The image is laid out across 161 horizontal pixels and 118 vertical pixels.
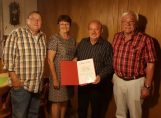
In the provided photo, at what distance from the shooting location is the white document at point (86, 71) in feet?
8.75

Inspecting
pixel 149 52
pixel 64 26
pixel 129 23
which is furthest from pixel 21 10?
pixel 149 52

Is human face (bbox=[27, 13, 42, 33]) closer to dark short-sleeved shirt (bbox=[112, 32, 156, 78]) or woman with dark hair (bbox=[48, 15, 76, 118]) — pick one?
woman with dark hair (bbox=[48, 15, 76, 118])

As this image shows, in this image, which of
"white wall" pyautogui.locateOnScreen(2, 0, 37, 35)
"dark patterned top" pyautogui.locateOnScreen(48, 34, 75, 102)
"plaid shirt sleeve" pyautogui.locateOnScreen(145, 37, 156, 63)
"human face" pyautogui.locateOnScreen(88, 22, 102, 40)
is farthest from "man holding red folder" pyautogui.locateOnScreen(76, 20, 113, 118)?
"white wall" pyautogui.locateOnScreen(2, 0, 37, 35)

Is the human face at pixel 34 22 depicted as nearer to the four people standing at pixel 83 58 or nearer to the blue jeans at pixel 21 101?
the four people standing at pixel 83 58

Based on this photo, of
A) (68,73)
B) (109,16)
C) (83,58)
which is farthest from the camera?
(109,16)

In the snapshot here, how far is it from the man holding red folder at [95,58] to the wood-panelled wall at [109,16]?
1.55ft

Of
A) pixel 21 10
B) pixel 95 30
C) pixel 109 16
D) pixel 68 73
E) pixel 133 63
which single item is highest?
pixel 21 10

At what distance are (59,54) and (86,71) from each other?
0.35 m

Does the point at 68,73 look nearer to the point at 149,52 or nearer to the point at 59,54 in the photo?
the point at 59,54

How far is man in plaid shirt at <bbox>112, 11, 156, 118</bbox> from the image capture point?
247 cm

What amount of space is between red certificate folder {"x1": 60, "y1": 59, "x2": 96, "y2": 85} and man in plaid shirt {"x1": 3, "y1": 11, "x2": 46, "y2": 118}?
10.1 inches

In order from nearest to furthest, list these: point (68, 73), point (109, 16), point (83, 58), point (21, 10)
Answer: point (68, 73) < point (83, 58) < point (109, 16) < point (21, 10)

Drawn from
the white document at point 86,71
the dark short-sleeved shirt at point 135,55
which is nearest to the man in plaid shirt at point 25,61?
the white document at point 86,71

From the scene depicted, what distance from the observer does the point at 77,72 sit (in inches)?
106
